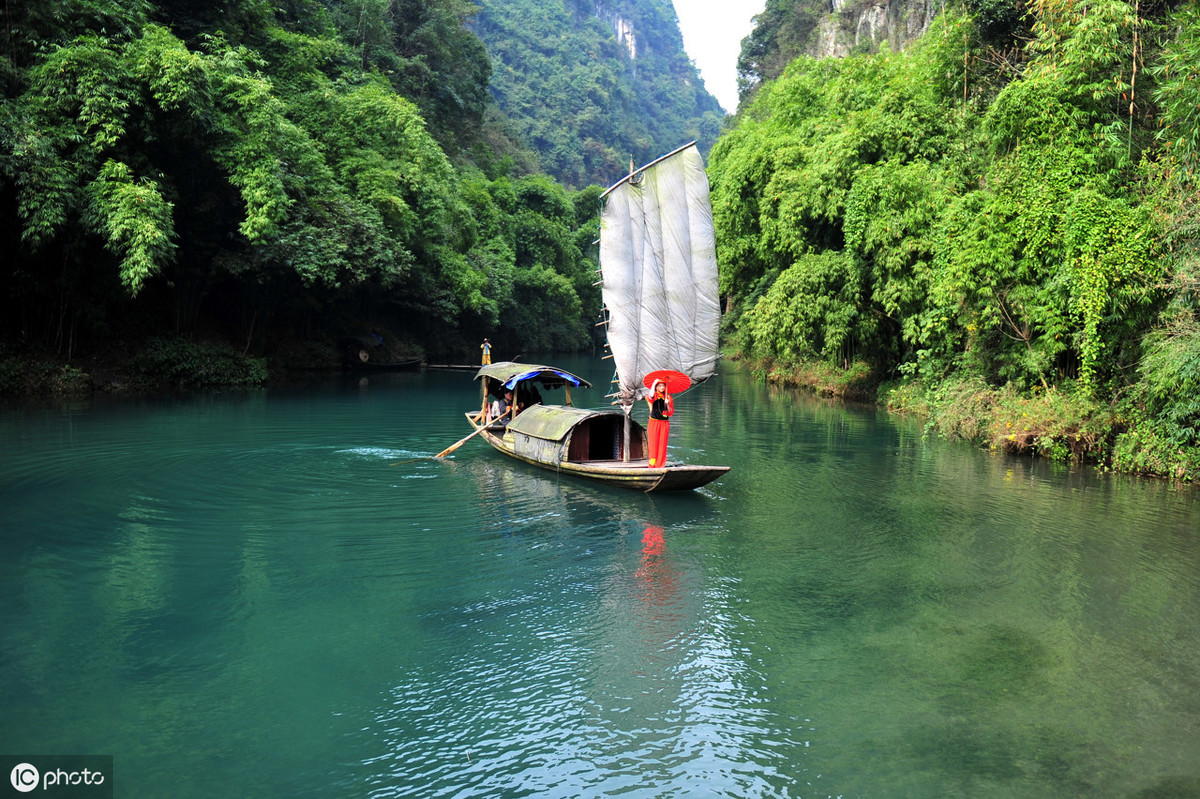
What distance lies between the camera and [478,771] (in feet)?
17.3

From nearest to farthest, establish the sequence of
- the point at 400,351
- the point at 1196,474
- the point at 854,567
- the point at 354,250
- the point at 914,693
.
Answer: the point at 914,693 < the point at 854,567 < the point at 1196,474 < the point at 354,250 < the point at 400,351

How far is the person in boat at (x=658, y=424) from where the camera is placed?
481 inches

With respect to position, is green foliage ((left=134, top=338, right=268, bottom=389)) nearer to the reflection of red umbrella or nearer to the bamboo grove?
the bamboo grove

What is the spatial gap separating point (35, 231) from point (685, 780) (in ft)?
59.5

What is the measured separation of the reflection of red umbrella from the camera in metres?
13.1

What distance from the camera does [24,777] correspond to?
4996mm

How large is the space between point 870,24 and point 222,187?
34505 millimetres

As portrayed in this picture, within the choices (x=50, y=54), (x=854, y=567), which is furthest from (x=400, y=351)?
(x=854, y=567)

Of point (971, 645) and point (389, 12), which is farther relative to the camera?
point (389, 12)

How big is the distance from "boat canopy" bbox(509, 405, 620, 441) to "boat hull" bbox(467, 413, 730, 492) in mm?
234

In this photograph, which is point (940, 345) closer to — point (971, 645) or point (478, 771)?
point (971, 645)

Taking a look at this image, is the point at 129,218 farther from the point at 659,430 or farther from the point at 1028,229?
the point at 1028,229
